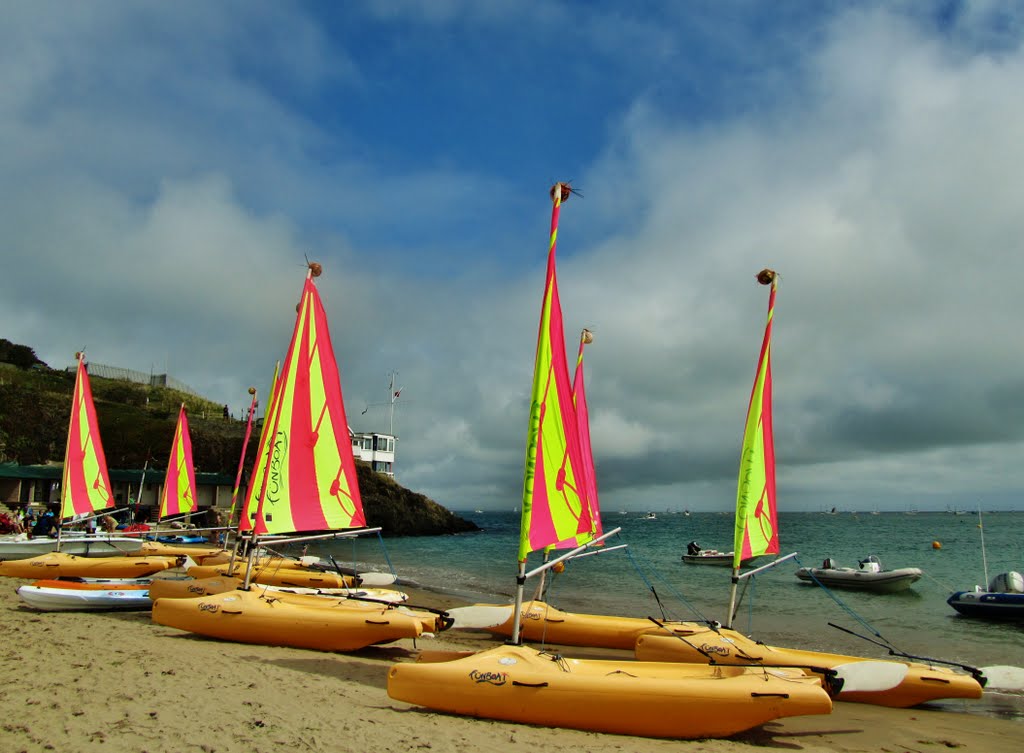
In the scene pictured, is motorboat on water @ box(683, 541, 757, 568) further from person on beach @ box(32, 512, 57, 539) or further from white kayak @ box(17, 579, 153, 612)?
person on beach @ box(32, 512, 57, 539)

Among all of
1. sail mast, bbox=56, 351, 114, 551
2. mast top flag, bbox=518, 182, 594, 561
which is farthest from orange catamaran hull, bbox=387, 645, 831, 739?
sail mast, bbox=56, 351, 114, 551

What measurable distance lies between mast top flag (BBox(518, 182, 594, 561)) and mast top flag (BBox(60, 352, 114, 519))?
53.1ft

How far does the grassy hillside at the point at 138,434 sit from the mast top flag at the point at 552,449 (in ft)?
166

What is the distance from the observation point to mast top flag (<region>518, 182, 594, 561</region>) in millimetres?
9195

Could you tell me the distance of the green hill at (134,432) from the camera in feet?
173

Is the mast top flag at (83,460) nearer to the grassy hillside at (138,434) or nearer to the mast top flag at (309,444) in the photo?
the mast top flag at (309,444)

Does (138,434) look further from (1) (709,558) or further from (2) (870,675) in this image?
(2) (870,675)

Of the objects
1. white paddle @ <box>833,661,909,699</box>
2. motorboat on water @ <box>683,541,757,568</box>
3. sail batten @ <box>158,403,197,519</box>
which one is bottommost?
motorboat on water @ <box>683,541,757,568</box>

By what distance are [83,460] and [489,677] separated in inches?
692

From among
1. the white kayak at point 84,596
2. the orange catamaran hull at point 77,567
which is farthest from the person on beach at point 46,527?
the white kayak at point 84,596

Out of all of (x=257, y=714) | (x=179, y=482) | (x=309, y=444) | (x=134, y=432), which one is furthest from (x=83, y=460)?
(x=134, y=432)

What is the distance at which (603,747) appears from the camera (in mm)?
7230

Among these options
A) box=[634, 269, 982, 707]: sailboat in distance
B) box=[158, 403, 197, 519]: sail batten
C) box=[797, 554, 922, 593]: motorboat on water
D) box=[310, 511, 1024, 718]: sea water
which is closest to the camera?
box=[634, 269, 982, 707]: sailboat in distance

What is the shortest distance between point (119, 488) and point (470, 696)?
51164mm
